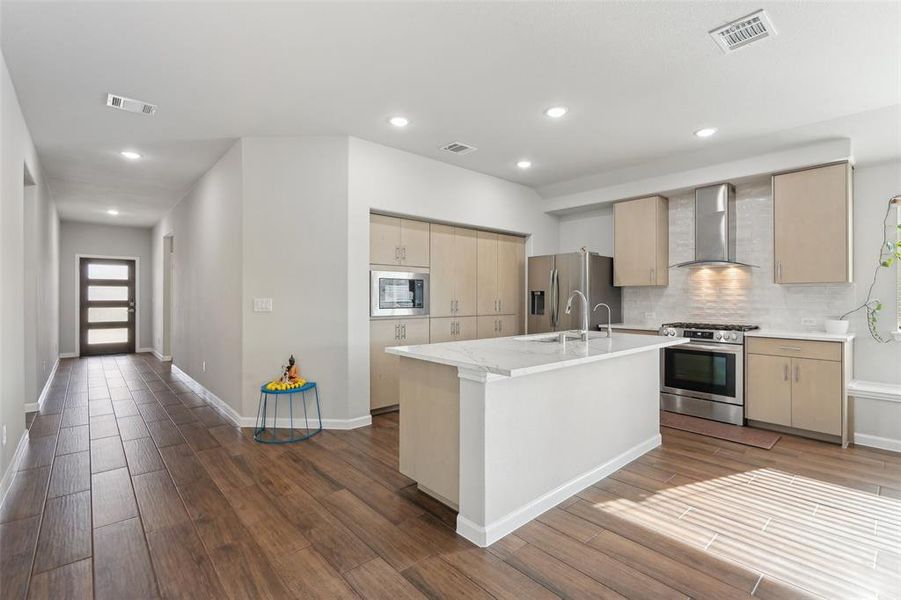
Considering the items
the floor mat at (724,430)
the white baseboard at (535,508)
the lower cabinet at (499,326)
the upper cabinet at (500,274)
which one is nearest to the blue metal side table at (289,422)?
the white baseboard at (535,508)

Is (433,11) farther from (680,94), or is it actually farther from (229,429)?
(229,429)

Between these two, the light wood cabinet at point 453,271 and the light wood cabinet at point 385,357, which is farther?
the light wood cabinet at point 453,271

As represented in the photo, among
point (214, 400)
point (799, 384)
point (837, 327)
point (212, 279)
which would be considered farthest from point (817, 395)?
point (212, 279)

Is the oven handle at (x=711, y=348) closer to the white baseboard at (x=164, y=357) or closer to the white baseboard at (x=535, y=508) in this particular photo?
the white baseboard at (x=535, y=508)

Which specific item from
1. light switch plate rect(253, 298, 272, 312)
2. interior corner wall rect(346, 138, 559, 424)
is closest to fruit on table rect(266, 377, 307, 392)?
interior corner wall rect(346, 138, 559, 424)

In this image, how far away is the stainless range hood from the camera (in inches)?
178

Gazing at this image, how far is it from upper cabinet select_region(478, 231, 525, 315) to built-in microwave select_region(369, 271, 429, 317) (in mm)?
911

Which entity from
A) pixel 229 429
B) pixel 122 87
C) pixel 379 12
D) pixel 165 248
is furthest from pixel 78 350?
pixel 379 12

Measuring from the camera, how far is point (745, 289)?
4656 mm

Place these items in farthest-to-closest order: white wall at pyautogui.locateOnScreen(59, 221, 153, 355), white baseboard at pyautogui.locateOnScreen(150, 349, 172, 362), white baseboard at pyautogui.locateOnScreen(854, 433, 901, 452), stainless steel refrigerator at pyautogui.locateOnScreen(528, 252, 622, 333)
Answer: white wall at pyautogui.locateOnScreen(59, 221, 153, 355)
white baseboard at pyautogui.locateOnScreen(150, 349, 172, 362)
stainless steel refrigerator at pyautogui.locateOnScreen(528, 252, 622, 333)
white baseboard at pyautogui.locateOnScreen(854, 433, 901, 452)

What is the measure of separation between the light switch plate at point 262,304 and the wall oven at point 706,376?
13.5ft

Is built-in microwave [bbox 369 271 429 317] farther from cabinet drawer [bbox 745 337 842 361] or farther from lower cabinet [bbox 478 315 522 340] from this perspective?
cabinet drawer [bbox 745 337 842 361]

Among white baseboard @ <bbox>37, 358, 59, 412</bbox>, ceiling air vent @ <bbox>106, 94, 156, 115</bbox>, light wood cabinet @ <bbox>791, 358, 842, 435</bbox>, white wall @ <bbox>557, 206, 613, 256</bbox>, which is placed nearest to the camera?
ceiling air vent @ <bbox>106, 94, 156, 115</bbox>

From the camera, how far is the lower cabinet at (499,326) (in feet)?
17.7
